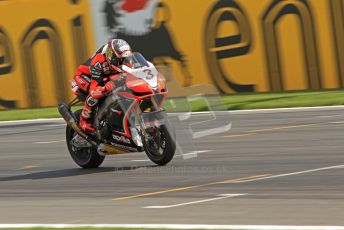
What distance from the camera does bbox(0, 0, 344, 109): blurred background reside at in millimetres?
24047

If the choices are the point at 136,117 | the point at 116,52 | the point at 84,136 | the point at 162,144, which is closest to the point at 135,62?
the point at 116,52

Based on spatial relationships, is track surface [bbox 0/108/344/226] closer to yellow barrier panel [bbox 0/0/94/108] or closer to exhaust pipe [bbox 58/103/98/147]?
exhaust pipe [bbox 58/103/98/147]

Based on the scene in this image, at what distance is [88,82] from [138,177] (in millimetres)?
1948

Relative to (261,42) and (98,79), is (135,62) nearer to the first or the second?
(98,79)

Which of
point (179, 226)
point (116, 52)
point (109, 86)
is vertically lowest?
point (179, 226)

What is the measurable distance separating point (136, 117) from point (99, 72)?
38.1 inches

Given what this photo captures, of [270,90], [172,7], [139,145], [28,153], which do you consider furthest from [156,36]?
[139,145]

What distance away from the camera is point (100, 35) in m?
27.5

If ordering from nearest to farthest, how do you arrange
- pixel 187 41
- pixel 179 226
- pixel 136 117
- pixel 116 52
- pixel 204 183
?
pixel 179 226 < pixel 204 183 < pixel 136 117 < pixel 116 52 < pixel 187 41

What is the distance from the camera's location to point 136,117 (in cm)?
1260

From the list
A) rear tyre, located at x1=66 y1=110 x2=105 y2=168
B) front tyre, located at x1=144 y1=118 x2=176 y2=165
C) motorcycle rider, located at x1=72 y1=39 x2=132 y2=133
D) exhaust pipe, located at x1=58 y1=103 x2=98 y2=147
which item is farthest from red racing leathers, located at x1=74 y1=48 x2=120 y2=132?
front tyre, located at x1=144 y1=118 x2=176 y2=165

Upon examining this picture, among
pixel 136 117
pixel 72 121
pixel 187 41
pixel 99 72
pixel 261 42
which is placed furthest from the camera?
pixel 187 41

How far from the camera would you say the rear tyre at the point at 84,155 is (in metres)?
13.7

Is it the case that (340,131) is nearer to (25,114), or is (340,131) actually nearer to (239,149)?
(239,149)
